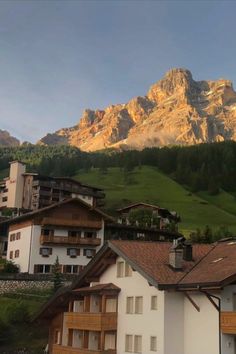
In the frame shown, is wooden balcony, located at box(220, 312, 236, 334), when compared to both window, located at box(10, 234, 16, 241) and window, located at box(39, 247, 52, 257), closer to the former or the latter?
window, located at box(39, 247, 52, 257)

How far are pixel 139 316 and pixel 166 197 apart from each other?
131 m

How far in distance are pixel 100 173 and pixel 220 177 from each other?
4269 centimetres

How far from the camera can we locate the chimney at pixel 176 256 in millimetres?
32031

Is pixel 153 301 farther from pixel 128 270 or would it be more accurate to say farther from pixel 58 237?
pixel 58 237

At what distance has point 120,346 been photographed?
112 ft

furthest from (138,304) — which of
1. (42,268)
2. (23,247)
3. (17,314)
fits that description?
(23,247)

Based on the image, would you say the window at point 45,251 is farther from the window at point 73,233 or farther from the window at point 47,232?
the window at point 73,233

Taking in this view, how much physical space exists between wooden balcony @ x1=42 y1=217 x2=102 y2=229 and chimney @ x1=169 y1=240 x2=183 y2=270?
40854 millimetres

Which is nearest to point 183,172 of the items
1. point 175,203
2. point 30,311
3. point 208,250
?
point 175,203

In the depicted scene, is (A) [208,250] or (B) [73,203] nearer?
(A) [208,250]

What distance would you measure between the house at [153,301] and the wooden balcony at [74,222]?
32117 millimetres

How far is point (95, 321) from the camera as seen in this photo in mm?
34781

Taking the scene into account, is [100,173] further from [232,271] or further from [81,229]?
[232,271]

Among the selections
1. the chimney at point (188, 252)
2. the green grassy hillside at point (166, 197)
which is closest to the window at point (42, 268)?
the chimney at point (188, 252)
